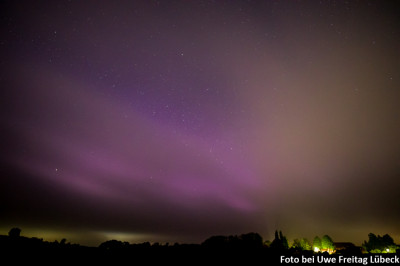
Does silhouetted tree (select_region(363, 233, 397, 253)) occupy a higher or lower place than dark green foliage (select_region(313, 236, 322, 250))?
higher

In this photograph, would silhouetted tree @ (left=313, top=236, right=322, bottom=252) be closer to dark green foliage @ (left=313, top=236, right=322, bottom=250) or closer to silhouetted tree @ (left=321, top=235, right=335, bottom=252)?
dark green foliage @ (left=313, top=236, right=322, bottom=250)

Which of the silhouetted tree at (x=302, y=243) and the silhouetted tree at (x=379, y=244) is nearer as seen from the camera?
the silhouetted tree at (x=379, y=244)

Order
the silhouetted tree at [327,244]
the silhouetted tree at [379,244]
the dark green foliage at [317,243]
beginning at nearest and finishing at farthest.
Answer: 1. the silhouetted tree at [379,244]
2. the silhouetted tree at [327,244]
3. the dark green foliage at [317,243]

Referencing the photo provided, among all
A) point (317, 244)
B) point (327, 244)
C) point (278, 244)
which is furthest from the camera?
point (317, 244)

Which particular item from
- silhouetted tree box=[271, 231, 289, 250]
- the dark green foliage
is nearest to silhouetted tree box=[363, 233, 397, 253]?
the dark green foliage

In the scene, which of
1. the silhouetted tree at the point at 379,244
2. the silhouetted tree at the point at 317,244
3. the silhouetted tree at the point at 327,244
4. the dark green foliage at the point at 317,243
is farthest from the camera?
the dark green foliage at the point at 317,243

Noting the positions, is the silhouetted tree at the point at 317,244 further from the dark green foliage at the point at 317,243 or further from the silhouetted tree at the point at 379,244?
the silhouetted tree at the point at 379,244

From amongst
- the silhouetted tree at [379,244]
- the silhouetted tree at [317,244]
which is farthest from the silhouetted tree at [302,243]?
the silhouetted tree at [379,244]

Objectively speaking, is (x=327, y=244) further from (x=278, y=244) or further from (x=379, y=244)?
(x=278, y=244)

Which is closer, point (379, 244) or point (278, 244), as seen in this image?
point (278, 244)

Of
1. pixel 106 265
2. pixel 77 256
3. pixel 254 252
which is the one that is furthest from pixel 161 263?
pixel 254 252

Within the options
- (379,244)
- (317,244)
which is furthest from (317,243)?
(379,244)

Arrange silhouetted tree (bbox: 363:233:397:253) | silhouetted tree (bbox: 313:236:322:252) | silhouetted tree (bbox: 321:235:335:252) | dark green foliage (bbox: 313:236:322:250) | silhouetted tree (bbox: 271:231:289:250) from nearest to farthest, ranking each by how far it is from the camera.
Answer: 1. silhouetted tree (bbox: 271:231:289:250)
2. silhouetted tree (bbox: 363:233:397:253)
3. silhouetted tree (bbox: 321:235:335:252)
4. silhouetted tree (bbox: 313:236:322:252)
5. dark green foliage (bbox: 313:236:322:250)

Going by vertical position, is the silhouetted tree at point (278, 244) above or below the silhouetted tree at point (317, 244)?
above
